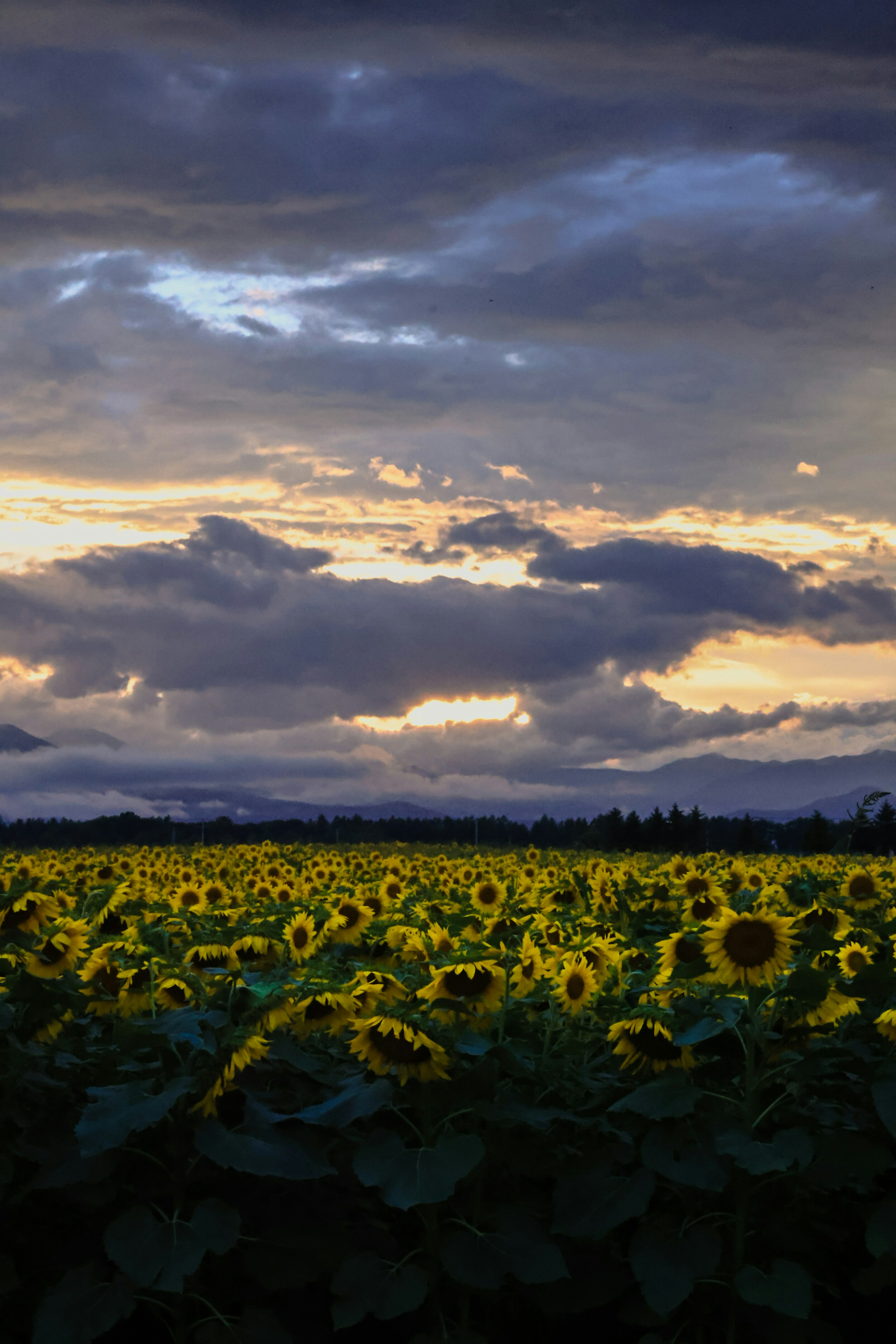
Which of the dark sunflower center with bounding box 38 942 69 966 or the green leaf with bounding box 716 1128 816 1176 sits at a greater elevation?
the dark sunflower center with bounding box 38 942 69 966

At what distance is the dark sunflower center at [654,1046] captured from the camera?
7262 millimetres

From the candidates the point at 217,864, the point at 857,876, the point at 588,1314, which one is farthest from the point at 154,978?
the point at 217,864

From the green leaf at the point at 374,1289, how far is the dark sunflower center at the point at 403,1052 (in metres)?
1.15

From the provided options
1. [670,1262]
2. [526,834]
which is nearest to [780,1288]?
[670,1262]

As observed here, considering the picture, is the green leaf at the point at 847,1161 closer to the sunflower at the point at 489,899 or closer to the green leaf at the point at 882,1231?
the green leaf at the point at 882,1231

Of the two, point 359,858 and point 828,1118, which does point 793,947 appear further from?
point 359,858

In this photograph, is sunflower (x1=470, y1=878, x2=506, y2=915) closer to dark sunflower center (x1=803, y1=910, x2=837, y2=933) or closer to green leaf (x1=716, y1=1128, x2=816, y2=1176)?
dark sunflower center (x1=803, y1=910, x2=837, y2=933)

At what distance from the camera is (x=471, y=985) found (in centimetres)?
730

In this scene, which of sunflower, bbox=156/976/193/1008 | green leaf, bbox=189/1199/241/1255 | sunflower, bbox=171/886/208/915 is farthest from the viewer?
sunflower, bbox=171/886/208/915

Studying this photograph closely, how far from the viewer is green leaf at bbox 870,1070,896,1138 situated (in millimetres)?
6621

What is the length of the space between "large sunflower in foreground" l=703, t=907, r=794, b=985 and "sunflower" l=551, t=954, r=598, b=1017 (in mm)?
1069

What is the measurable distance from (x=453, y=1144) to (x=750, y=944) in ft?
7.03

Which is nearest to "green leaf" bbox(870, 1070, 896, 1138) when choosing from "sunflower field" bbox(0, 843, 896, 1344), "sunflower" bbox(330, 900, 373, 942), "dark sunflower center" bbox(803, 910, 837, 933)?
"sunflower field" bbox(0, 843, 896, 1344)

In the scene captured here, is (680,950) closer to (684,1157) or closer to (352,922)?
(684,1157)
